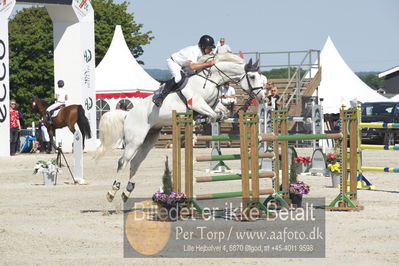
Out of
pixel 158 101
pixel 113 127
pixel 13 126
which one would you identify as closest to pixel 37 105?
pixel 13 126

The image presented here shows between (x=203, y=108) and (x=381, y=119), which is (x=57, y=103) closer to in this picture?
(x=381, y=119)

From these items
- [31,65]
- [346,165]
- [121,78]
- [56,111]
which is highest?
[31,65]

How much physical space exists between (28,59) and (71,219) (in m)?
45.5

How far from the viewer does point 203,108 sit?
10453 mm

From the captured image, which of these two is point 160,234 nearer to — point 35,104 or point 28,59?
point 35,104

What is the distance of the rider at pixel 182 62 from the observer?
10648 millimetres

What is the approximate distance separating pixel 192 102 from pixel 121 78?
1976 centimetres

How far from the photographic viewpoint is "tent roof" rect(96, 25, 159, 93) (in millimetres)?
29766

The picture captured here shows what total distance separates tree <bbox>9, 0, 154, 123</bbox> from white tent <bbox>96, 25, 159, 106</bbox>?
69.6 ft

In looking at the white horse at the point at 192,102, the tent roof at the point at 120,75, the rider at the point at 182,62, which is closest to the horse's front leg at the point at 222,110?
the white horse at the point at 192,102

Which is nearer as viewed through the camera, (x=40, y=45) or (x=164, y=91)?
(x=164, y=91)

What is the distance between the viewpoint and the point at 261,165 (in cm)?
1599

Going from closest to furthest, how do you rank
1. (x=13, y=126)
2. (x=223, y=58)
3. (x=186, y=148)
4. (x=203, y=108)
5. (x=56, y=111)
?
(x=186, y=148) → (x=203, y=108) → (x=223, y=58) → (x=56, y=111) → (x=13, y=126)

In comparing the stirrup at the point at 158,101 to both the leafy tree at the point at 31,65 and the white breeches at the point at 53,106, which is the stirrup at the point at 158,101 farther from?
the leafy tree at the point at 31,65
